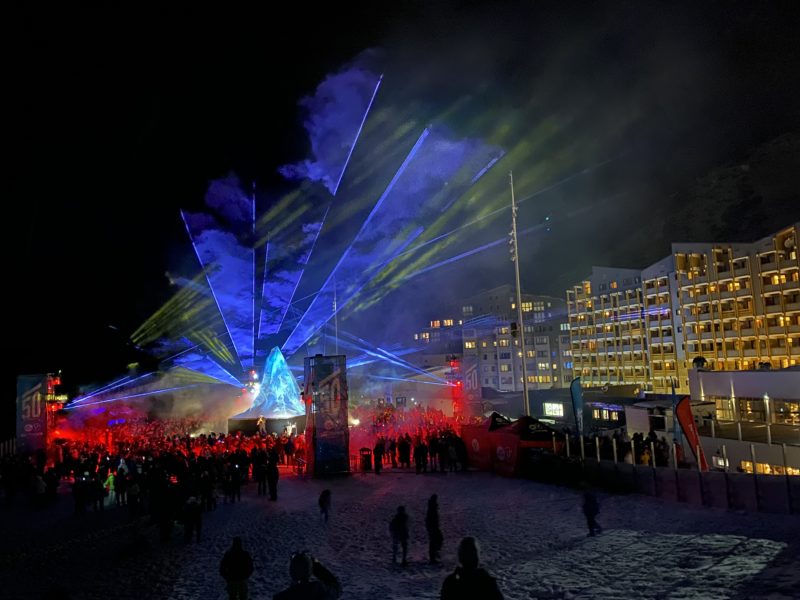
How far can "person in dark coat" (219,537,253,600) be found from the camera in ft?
22.5

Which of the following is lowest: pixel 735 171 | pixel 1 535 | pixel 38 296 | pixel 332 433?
pixel 1 535

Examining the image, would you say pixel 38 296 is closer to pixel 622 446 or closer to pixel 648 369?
pixel 622 446

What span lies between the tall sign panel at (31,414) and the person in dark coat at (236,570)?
19710 mm

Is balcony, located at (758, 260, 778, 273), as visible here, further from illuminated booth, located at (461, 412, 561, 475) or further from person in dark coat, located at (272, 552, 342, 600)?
person in dark coat, located at (272, 552, 342, 600)

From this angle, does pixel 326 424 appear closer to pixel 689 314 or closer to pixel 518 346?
pixel 689 314

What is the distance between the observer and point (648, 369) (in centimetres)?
6675

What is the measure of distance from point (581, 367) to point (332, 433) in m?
65.1

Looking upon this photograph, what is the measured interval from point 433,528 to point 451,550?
4.06ft

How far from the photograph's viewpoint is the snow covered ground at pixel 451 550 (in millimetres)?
8039

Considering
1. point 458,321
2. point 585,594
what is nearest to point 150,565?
point 585,594

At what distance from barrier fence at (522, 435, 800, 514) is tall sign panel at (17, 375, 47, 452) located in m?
19.5

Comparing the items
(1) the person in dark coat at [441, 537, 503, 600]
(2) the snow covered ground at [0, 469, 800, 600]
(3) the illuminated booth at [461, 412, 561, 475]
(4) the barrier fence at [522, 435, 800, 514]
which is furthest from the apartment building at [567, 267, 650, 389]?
(1) the person in dark coat at [441, 537, 503, 600]

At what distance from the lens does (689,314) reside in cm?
6019

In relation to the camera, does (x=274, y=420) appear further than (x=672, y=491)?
Yes
